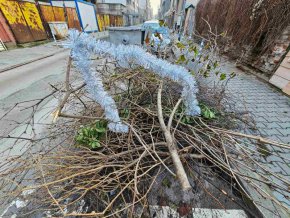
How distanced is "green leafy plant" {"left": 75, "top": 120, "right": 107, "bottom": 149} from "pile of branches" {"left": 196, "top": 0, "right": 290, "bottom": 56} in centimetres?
297

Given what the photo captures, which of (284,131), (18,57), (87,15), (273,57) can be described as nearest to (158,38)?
(284,131)

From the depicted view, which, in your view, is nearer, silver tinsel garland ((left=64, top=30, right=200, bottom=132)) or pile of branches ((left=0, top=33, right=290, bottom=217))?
silver tinsel garland ((left=64, top=30, right=200, bottom=132))

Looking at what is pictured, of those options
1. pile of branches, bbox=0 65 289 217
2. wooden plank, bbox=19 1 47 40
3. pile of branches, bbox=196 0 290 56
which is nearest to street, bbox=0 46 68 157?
pile of branches, bbox=0 65 289 217

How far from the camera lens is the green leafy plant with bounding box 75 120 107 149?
176 centimetres

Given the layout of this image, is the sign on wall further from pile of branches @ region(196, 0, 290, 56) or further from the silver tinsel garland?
the silver tinsel garland

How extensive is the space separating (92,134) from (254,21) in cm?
707

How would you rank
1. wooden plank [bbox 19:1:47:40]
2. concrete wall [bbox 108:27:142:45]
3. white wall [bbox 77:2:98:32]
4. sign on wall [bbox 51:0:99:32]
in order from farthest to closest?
white wall [bbox 77:2:98:32]
sign on wall [bbox 51:0:99:32]
wooden plank [bbox 19:1:47:40]
concrete wall [bbox 108:27:142:45]

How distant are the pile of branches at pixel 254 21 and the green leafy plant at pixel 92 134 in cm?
297

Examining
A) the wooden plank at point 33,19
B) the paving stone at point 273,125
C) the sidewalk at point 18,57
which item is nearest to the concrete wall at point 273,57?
the paving stone at point 273,125

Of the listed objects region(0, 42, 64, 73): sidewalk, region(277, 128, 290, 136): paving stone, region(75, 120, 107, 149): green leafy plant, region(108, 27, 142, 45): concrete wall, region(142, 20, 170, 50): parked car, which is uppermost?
region(142, 20, 170, 50): parked car

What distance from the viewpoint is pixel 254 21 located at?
5.41 m

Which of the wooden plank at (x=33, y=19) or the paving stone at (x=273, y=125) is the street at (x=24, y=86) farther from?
the paving stone at (x=273, y=125)

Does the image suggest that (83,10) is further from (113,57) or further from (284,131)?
(284,131)

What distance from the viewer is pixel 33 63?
7055 mm
